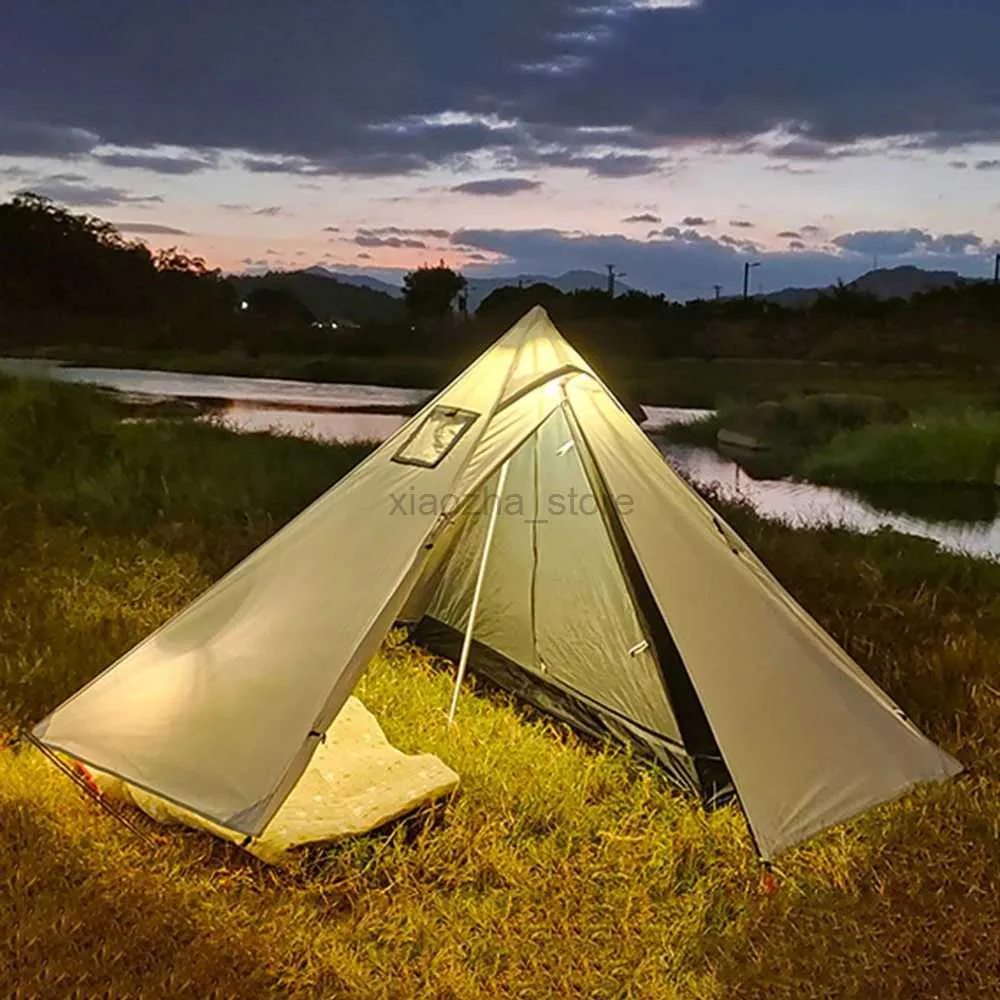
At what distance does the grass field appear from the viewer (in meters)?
2.30

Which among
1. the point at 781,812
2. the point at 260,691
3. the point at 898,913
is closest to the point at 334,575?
the point at 260,691

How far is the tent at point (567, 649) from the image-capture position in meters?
2.71

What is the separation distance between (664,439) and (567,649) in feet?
50.3

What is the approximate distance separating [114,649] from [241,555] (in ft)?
5.26

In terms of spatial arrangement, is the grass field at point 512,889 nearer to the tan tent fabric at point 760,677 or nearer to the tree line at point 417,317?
the tan tent fabric at point 760,677

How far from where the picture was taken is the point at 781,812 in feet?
8.70

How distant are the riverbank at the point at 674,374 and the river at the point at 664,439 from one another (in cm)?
48

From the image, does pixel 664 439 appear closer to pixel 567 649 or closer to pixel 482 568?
pixel 482 568

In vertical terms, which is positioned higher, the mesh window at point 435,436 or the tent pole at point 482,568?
the mesh window at point 435,436

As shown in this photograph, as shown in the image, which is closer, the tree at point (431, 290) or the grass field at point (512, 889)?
the grass field at point (512, 889)

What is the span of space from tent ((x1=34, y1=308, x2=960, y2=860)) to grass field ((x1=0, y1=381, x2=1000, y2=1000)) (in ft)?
0.50

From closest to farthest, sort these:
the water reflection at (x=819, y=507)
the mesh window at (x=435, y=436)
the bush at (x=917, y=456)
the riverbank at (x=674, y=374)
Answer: the mesh window at (x=435, y=436) → the water reflection at (x=819, y=507) → the bush at (x=917, y=456) → the riverbank at (x=674, y=374)

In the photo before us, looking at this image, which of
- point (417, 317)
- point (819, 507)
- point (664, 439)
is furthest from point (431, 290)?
point (819, 507)

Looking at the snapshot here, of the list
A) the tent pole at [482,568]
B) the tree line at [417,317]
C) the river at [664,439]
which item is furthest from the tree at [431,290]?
the tent pole at [482,568]
